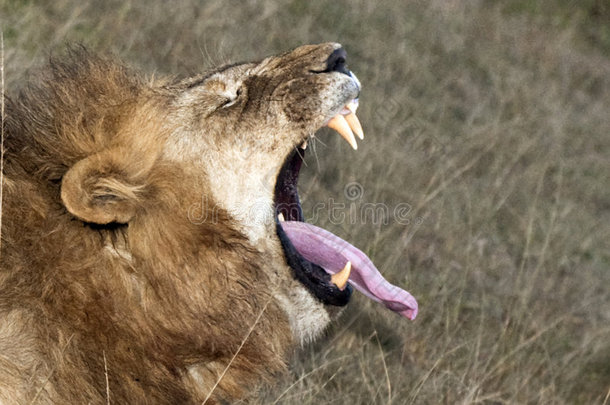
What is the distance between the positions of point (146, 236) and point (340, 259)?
0.89m

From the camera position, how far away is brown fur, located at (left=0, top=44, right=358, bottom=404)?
3.00 metres

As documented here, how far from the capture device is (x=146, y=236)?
3.13 m

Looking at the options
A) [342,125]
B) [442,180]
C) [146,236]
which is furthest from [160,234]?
[442,180]

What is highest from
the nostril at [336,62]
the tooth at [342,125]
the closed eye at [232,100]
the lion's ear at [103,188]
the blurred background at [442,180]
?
the nostril at [336,62]

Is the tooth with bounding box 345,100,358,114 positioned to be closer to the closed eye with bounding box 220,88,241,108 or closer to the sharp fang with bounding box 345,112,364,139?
the sharp fang with bounding box 345,112,364,139

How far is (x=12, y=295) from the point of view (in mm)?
2967

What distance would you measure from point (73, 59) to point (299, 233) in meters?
1.08

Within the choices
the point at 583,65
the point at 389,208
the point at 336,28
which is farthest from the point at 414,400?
the point at 583,65

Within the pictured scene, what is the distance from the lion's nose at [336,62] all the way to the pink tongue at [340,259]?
1.99ft

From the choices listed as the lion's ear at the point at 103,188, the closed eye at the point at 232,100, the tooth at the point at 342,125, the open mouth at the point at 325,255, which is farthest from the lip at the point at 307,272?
the lion's ear at the point at 103,188

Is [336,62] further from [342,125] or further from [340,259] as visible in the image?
[340,259]

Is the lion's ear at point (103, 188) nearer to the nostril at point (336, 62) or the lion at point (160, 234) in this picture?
the lion at point (160, 234)

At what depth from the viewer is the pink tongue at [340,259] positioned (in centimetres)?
367

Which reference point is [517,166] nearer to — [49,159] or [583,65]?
[583,65]
